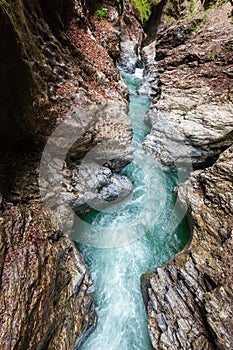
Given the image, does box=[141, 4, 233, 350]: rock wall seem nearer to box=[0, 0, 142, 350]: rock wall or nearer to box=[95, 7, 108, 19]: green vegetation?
box=[0, 0, 142, 350]: rock wall

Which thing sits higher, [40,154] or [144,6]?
[144,6]

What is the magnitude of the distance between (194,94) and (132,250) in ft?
29.9

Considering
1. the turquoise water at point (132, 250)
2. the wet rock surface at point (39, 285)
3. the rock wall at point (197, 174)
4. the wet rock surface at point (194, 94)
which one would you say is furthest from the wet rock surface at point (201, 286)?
the wet rock surface at point (194, 94)

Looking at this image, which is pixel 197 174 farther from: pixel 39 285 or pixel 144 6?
pixel 144 6

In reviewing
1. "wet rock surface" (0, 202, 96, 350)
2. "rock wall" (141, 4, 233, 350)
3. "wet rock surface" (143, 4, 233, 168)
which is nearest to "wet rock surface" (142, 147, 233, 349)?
"rock wall" (141, 4, 233, 350)

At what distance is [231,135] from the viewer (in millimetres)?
8508

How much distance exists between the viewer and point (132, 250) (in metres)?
6.53

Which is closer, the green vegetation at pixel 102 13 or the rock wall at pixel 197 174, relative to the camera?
the rock wall at pixel 197 174

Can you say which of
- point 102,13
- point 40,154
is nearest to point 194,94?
point 102,13

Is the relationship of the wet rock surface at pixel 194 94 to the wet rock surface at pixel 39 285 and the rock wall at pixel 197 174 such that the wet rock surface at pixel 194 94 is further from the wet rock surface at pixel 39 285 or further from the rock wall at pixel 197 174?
the wet rock surface at pixel 39 285

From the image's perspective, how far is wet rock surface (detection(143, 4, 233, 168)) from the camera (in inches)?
356

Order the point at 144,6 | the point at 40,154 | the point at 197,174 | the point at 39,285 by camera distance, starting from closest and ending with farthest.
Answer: the point at 39,285, the point at 40,154, the point at 197,174, the point at 144,6

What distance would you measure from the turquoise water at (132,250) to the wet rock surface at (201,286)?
2.07ft

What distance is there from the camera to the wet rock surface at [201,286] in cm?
408
